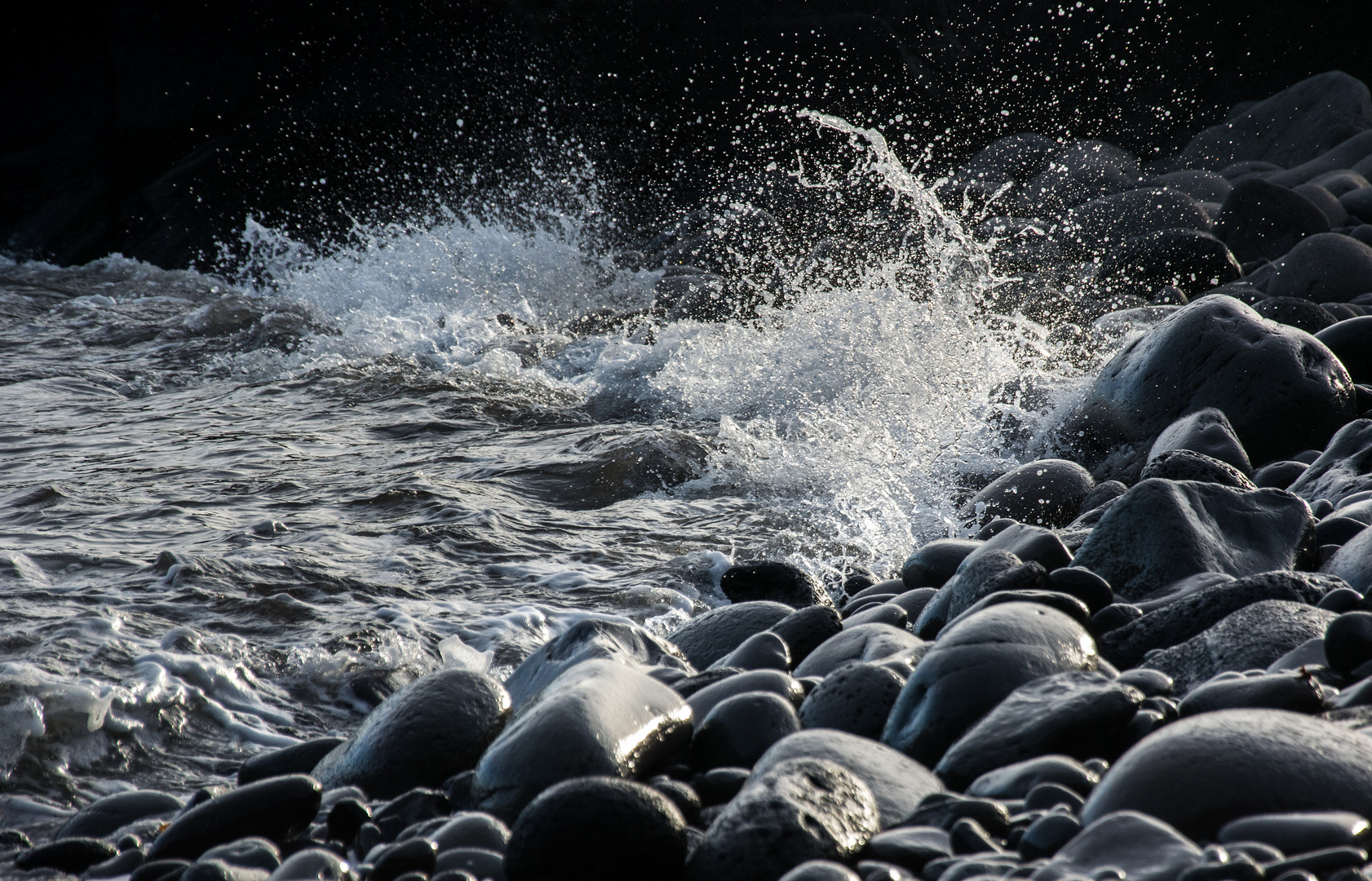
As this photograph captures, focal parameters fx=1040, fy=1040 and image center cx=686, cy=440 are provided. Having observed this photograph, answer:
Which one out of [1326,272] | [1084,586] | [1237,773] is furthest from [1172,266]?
[1237,773]

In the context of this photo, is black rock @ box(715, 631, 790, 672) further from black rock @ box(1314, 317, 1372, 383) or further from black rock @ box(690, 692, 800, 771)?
black rock @ box(1314, 317, 1372, 383)

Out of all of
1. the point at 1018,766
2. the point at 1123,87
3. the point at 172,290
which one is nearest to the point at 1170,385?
the point at 1018,766

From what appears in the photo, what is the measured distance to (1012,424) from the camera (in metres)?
4.72

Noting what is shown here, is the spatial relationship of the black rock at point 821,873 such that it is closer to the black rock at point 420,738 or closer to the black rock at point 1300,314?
the black rock at point 420,738

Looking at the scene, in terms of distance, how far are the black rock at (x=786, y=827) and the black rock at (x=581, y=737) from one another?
13.5 inches

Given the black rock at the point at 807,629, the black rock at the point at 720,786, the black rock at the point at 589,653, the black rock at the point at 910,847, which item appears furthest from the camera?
the black rock at the point at 807,629

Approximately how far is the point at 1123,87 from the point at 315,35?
1168 centimetres

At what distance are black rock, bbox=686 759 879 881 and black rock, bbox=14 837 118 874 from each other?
118 centimetres

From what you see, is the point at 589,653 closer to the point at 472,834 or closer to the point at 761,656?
the point at 761,656

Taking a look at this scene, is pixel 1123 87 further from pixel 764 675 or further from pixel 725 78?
pixel 764 675

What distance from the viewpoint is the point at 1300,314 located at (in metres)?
4.89

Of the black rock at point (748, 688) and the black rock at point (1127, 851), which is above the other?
the black rock at point (1127, 851)

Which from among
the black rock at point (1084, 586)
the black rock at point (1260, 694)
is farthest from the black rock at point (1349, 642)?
the black rock at point (1084, 586)

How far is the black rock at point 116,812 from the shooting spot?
2.09 metres
